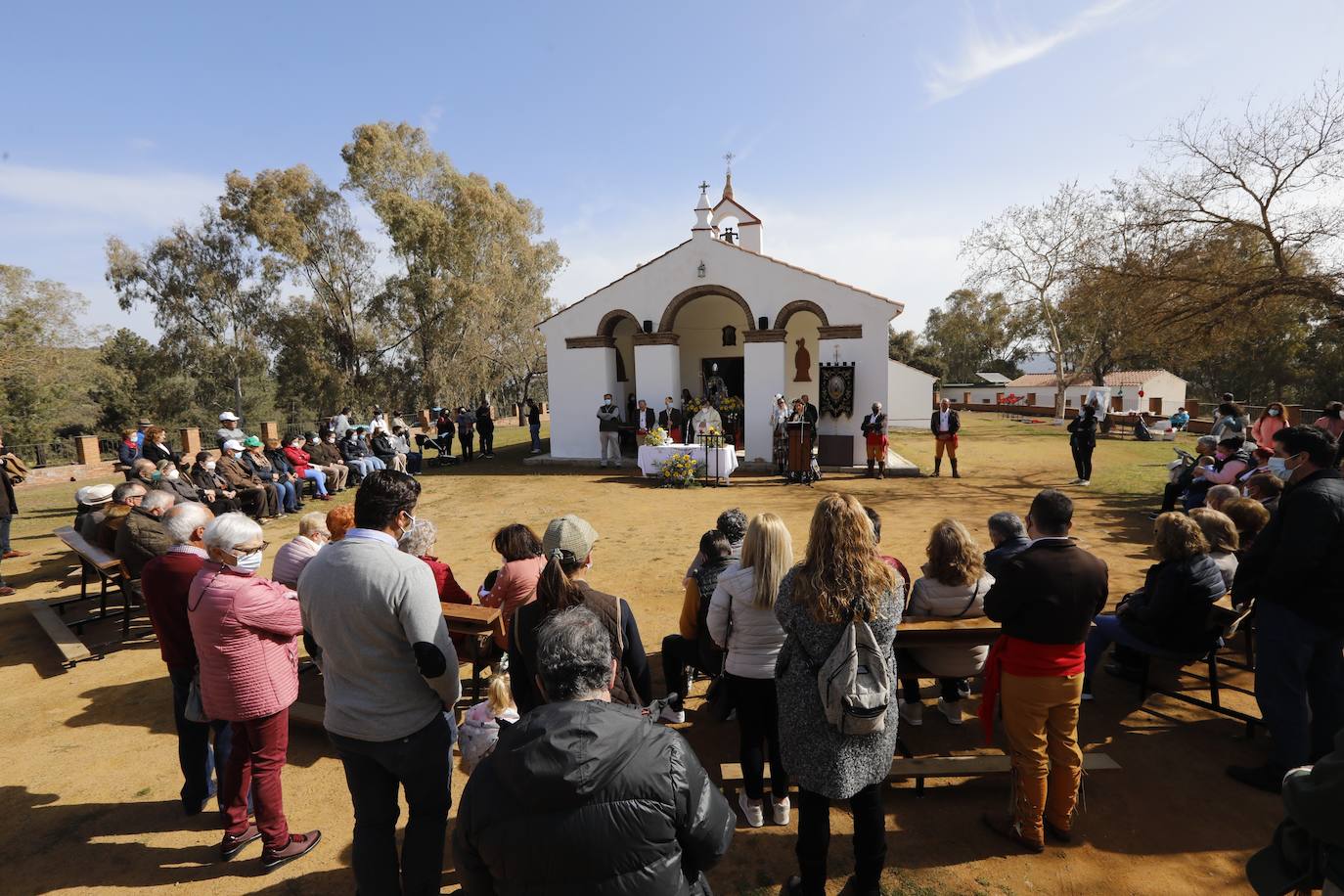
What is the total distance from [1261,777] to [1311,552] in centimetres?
130

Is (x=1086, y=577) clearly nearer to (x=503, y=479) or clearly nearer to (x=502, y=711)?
(x=502, y=711)

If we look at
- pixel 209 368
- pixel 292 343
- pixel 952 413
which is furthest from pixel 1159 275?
pixel 209 368

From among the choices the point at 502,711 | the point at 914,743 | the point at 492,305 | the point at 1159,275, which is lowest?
the point at 914,743

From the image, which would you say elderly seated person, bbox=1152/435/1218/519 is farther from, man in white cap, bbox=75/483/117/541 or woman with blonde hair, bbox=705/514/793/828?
man in white cap, bbox=75/483/117/541

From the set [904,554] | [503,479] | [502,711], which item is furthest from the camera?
[503,479]

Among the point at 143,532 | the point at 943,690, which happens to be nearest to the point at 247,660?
the point at 143,532

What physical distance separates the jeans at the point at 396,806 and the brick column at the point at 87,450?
20.9 meters

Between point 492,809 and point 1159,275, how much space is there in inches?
559

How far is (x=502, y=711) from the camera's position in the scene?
2920mm

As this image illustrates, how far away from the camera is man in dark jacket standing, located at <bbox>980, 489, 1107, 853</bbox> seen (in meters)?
2.72

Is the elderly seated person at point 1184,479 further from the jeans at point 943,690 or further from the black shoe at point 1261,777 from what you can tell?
the jeans at point 943,690

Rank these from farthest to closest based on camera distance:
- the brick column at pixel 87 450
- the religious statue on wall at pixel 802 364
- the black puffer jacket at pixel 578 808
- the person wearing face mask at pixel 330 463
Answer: the brick column at pixel 87 450, the religious statue on wall at pixel 802 364, the person wearing face mask at pixel 330 463, the black puffer jacket at pixel 578 808

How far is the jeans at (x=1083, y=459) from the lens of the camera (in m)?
11.8

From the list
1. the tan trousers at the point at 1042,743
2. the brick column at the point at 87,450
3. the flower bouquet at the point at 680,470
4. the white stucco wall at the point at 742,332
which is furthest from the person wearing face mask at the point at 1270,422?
the brick column at the point at 87,450
